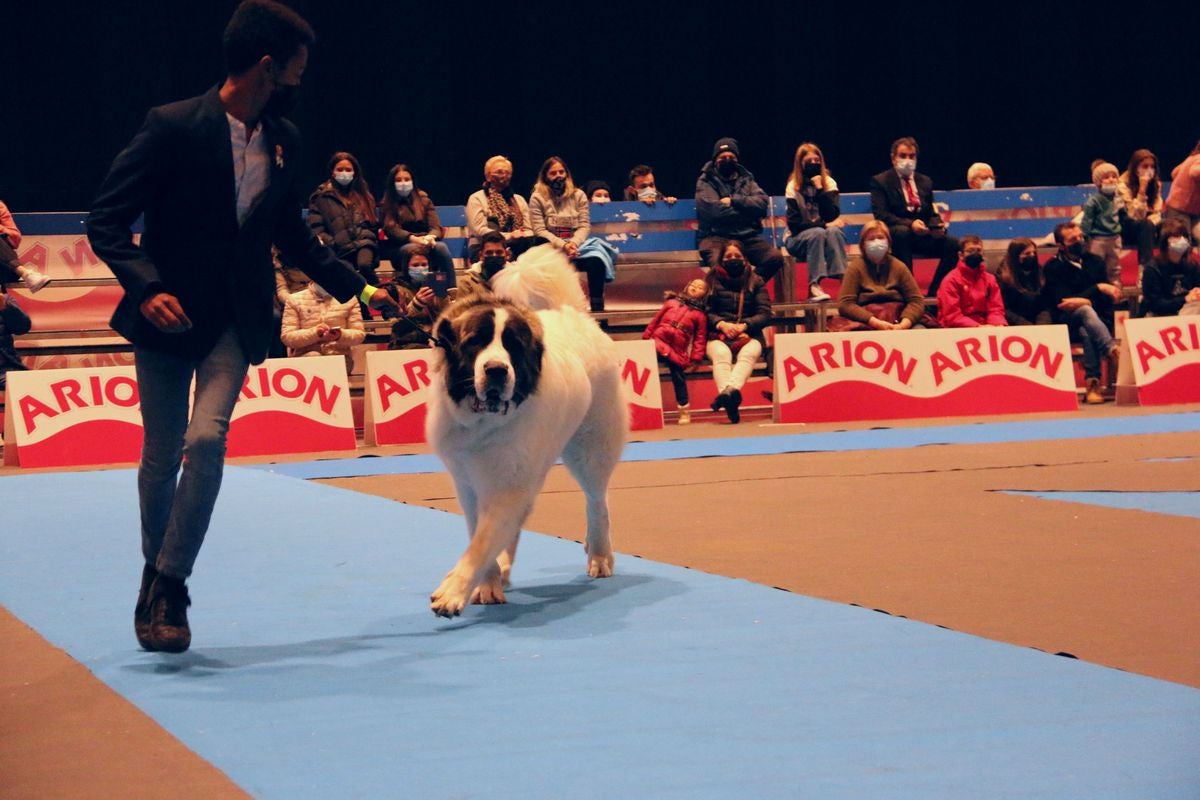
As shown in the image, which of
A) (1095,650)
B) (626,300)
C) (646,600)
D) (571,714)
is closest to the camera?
(571,714)

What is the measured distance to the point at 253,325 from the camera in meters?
4.93

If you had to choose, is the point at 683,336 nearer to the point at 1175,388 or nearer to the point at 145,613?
the point at 1175,388

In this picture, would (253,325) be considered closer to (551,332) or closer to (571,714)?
(551,332)

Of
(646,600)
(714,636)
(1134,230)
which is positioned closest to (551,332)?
(646,600)

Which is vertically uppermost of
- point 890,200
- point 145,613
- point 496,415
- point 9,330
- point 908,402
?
point 890,200

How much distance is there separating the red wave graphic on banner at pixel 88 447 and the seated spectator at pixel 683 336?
15.9 feet

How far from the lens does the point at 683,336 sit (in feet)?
47.3

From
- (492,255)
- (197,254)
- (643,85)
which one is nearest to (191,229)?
(197,254)

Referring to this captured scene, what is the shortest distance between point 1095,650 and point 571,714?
166cm

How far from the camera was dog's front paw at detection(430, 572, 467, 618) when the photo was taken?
5.05m

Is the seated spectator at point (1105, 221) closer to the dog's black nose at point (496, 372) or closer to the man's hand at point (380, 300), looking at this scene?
the dog's black nose at point (496, 372)

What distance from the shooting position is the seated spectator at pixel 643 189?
16641 mm

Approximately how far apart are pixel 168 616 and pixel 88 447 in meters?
8.22

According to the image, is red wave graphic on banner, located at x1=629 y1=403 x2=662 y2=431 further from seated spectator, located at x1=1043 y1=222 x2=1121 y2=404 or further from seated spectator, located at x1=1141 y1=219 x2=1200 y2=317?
seated spectator, located at x1=1141 y1=219 x2=1200 y2=317
